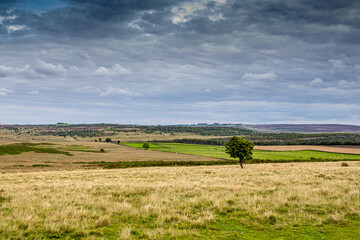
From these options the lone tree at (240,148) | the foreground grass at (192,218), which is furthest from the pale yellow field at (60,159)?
the foreground grass at (192,218)

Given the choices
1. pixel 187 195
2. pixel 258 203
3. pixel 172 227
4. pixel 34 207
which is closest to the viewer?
pixel 172 227

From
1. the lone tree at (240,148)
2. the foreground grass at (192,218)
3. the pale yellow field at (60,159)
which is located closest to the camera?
the foreground grass at (192,218)

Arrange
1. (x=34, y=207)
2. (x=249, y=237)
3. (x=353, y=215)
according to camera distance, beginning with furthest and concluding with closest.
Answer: (x=34, y=207)
(x=353, y=215)
(x=249, y=237)

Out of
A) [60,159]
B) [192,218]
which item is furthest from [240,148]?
[60,159]

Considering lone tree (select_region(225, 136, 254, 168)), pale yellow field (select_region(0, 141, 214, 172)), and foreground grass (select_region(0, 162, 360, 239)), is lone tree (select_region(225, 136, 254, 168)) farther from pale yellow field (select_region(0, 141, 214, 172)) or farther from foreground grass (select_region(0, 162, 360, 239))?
foreground grass (select_region(0, 162, 360, 239))

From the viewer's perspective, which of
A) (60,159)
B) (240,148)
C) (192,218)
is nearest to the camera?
(192,218)

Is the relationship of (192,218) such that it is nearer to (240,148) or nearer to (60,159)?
(240,148)

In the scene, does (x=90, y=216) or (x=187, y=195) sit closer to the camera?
(x=90, y=216)

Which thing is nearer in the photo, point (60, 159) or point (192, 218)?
point (192, 218)

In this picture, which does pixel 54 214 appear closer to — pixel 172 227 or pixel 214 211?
pixel 172 227

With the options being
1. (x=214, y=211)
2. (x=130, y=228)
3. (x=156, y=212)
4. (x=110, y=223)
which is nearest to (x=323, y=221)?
(x=214, y=211)

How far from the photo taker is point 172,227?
820 centimetres

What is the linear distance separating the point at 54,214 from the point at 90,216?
1420 mm

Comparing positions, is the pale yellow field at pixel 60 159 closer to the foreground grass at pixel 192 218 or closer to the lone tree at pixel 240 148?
the lone tree at pixel 240 148
